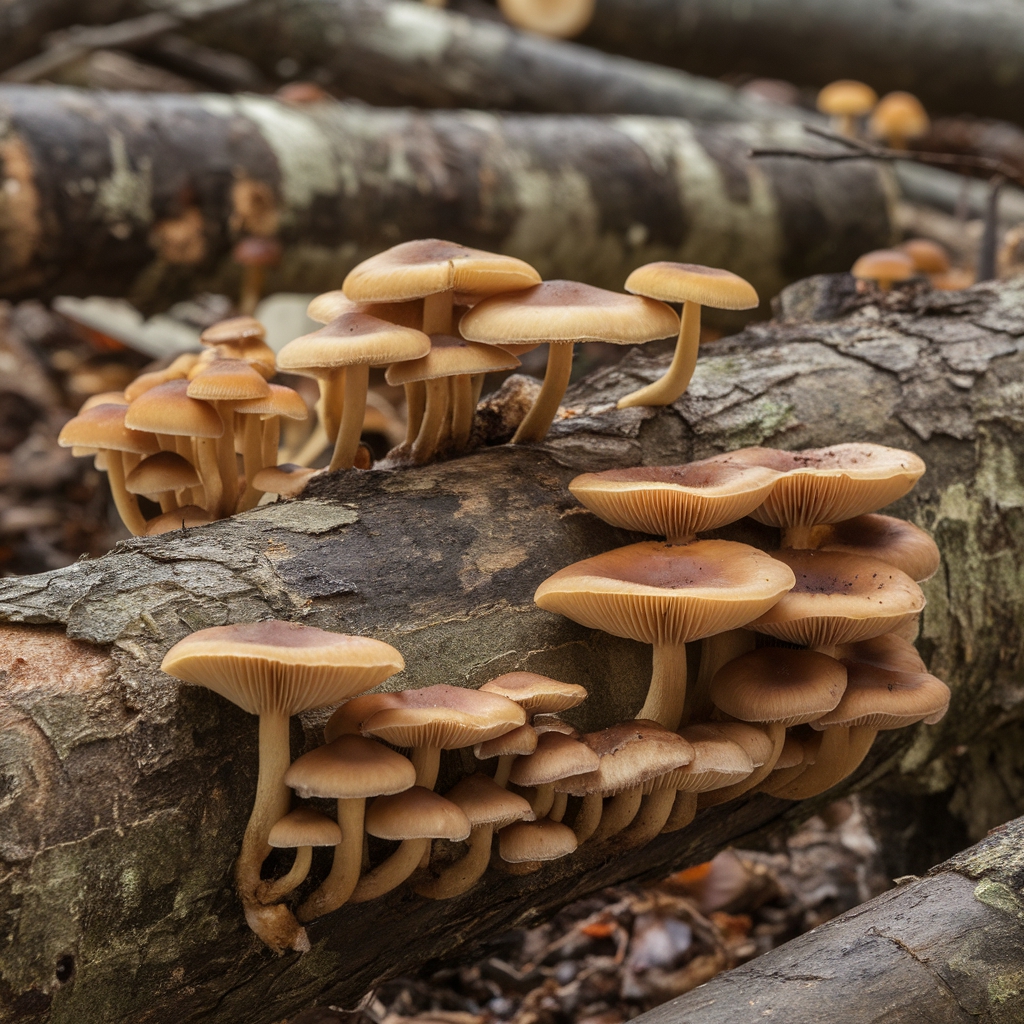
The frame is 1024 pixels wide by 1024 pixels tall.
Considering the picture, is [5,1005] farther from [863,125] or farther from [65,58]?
[863,125]

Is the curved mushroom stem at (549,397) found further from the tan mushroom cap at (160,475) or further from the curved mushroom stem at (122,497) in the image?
the curved mushroom stem at (122,497)

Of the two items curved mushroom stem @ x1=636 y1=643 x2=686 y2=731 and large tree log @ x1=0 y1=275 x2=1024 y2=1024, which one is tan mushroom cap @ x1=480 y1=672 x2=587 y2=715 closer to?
large tree log @ x1=0 y1=275 x2=1024 y2=1024

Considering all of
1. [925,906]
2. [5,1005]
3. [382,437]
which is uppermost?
[925,906]

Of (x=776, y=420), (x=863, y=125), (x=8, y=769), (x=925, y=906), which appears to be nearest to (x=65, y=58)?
(x=776, y=420)

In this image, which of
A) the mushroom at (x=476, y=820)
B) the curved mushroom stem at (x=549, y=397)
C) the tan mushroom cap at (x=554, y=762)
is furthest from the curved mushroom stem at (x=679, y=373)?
the mushroom at (x=476, y=820)

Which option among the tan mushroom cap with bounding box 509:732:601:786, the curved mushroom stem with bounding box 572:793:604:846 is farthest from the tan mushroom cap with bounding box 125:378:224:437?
the curved mushroom stem with bounding box 572:793:604:846
